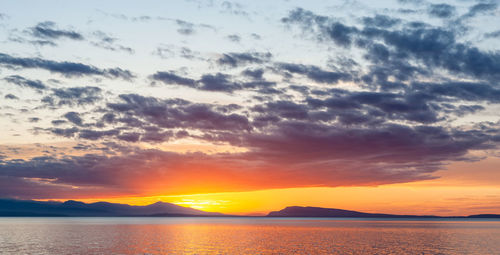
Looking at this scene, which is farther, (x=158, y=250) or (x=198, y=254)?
(x=158, y=250)

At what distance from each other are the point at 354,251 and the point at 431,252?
17.0 m

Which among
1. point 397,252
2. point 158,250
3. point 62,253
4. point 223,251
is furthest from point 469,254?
point 62,253

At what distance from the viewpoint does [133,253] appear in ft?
291

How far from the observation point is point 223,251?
94938 millimetres

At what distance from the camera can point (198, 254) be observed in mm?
90000

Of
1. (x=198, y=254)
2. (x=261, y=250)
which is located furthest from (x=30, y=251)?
(x=261, y=250)

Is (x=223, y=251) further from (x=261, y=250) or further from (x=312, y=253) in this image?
(x=312, y=253)

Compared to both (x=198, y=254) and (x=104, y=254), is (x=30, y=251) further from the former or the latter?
(x=198, y=254)

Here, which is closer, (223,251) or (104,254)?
(104,254)

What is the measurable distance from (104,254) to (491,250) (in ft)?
291

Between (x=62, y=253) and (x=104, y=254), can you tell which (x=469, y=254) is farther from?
(x=62, y=253)

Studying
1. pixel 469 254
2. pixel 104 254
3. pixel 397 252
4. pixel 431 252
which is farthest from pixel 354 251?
pixel 104 254

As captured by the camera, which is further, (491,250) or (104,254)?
(491,250)

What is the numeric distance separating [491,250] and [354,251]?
1321 inches
